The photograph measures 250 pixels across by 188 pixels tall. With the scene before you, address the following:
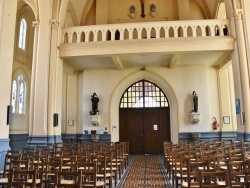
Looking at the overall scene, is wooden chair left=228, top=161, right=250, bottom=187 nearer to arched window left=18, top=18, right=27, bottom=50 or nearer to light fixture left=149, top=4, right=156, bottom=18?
light fixture left=149, top=4, right=156, bottom=18

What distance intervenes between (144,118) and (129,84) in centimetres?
207

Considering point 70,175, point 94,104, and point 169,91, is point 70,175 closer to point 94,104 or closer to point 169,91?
point 94,104

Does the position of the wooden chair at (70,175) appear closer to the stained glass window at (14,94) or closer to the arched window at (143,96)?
the stained glass window at (14,94)

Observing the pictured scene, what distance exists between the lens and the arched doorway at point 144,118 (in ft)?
44.8

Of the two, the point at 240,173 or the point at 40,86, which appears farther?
the point at 40,86

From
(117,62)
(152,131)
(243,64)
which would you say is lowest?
(152,131)

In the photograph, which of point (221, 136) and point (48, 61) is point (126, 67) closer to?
point (48, 61)

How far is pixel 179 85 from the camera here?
12789 millimetres

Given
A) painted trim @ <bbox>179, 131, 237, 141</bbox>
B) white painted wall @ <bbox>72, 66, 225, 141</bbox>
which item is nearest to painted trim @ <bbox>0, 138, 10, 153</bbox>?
white painted wall @ <bbox>72, 66, 225, 141</bbox>

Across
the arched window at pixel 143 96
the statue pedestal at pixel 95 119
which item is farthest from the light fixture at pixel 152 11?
the statue pedestal at pixel 95 119

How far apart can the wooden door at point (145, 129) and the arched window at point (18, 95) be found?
206 inches

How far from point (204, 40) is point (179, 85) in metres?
3.40

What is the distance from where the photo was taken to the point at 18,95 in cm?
1226

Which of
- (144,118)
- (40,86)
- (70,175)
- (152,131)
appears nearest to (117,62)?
(40,86)
